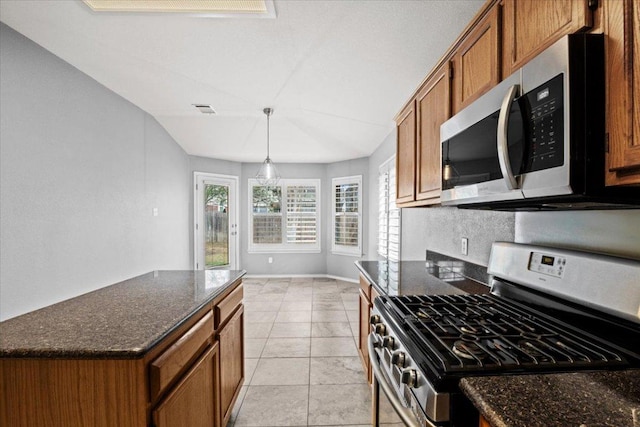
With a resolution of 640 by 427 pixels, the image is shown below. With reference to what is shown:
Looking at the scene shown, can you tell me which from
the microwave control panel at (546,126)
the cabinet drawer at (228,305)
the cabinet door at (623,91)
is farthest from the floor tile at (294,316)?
the cabinet door at (623,91)

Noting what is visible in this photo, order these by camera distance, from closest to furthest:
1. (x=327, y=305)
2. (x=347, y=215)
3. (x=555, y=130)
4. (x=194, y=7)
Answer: (x=555, y=130), (x=194, y=7), (x=327, y=305), (x=347, y=215)

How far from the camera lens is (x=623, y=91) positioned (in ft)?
2.36

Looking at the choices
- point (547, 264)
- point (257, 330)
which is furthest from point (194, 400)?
point (257, 330)

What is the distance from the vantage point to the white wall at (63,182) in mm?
1658

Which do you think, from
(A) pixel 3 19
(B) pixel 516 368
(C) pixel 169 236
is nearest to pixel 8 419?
(B) pixel 516 368

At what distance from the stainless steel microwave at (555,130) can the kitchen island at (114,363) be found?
54.4 inches

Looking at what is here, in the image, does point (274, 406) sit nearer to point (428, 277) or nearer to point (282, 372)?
point (282, 372)

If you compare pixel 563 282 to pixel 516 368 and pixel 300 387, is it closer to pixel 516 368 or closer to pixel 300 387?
pixel 516 368

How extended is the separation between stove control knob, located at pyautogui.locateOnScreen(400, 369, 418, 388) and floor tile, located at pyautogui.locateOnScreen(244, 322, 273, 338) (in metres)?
2.67

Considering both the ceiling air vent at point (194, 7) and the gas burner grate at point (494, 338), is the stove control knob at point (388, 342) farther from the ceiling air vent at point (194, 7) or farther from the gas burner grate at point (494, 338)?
the ceiling air vent at point (194, 7)

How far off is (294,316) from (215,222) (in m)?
2.63

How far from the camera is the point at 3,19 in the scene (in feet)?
5.25

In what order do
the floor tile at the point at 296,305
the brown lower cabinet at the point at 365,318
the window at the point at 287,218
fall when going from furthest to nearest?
the window at the point at 287,218 → the floor tile at the point at 296,305 → the brown lower cabinet at the point at 365,318

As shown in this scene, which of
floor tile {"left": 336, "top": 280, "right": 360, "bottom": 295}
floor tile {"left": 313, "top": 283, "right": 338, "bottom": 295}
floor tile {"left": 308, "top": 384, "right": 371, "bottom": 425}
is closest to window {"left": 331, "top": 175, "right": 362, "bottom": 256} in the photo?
floor tile {"left": 336, "top": 280, "right": 360, "bottom": 295}
